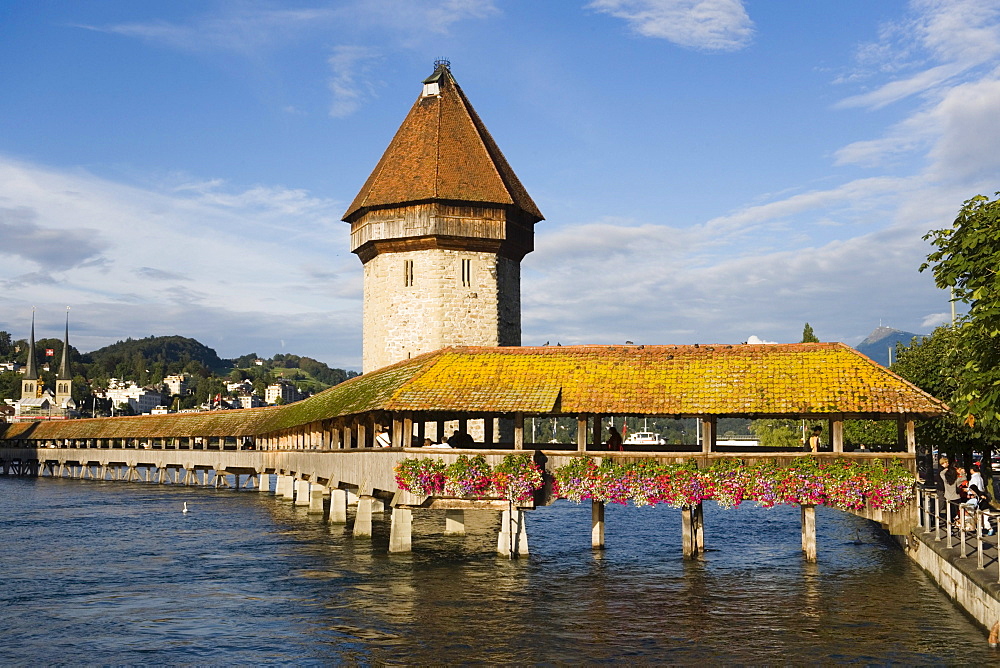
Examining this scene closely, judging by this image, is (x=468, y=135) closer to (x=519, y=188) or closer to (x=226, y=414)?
(x=519, y=188)

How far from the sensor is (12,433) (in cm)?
9006

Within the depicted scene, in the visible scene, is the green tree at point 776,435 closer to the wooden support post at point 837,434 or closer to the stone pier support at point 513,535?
the stone pier support at point 513,535

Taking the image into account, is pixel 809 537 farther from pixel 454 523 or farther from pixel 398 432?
pixel 454 523

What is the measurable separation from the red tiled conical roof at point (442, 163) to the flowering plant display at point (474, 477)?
20.9 meters

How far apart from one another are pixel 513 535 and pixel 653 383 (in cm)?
510

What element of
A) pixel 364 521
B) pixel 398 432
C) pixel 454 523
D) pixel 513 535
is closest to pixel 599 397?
pixel 513 535

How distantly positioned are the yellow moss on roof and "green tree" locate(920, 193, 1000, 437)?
7.70 feet

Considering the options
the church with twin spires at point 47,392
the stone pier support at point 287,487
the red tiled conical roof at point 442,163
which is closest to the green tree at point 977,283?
the red tiled conical roof at point 442,163

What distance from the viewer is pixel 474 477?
78.8 ft

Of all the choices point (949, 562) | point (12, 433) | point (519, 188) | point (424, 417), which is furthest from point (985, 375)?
point (12, 433)

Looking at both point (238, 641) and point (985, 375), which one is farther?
point (985, 375)

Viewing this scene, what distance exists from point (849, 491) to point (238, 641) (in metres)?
13.1

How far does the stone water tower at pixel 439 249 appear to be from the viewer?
1711 inches

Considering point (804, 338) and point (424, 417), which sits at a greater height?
point (804, 338)
